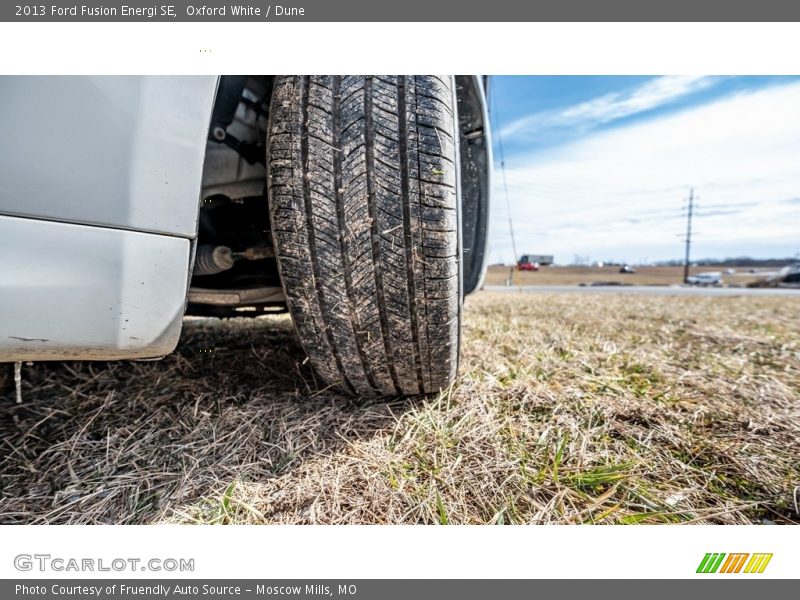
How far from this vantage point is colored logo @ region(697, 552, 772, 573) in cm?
75

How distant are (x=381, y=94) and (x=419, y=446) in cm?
83

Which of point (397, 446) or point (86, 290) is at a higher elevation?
point (86, 290)

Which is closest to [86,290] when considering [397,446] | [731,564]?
[397,446]

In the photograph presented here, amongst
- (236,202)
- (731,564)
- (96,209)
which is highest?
(236,202)

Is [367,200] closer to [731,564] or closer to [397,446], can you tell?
[397,446]

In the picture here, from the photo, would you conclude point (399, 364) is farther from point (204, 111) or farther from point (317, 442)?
point (204, 111)

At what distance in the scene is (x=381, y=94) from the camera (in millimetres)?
915

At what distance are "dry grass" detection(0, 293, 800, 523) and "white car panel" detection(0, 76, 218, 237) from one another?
1.87 feet

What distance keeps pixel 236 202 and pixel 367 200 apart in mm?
602

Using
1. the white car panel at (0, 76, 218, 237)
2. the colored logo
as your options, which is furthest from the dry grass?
the white car panel at (0, 76, 218, 237)

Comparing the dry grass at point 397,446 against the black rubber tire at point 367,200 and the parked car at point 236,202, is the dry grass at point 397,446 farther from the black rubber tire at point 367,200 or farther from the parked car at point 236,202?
the black rubber tire at point 367,200

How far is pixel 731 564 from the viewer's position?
75cm

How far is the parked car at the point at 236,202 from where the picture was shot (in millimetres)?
691

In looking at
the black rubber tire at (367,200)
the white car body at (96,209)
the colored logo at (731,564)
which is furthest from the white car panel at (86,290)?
the colored logo at (731,564)
